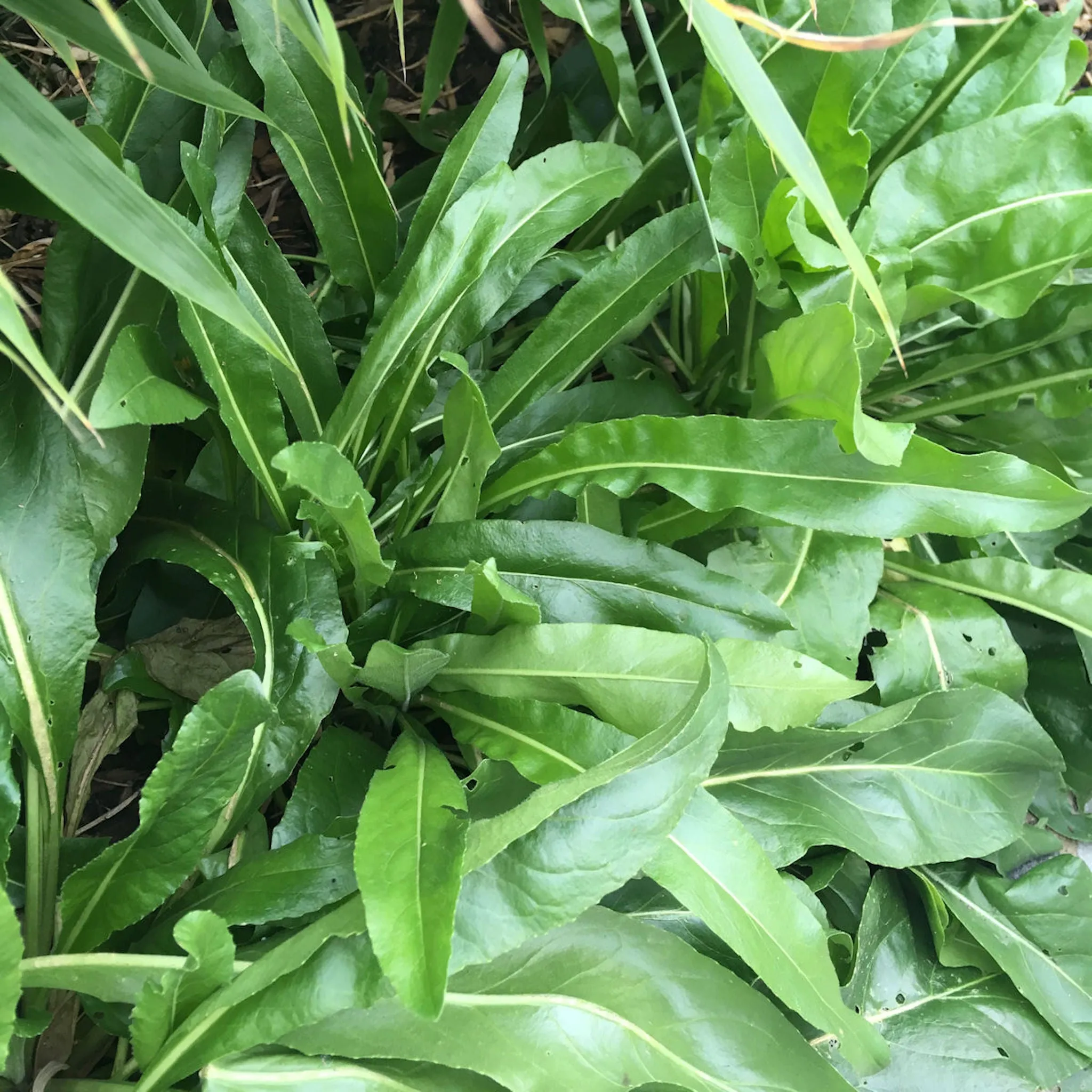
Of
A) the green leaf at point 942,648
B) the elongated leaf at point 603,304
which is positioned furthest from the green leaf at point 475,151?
the green leaf at point 942,648

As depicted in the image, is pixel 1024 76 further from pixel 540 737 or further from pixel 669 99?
pixel 540 737

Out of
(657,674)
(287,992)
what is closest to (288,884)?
(287,992)

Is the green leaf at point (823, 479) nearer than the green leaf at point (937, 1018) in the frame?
Yes

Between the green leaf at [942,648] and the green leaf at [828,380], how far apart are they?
0.27 metres

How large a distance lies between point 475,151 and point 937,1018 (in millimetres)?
893

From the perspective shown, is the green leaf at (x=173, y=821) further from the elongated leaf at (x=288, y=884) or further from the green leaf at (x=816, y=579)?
the green leaf at (x=816, y=579)

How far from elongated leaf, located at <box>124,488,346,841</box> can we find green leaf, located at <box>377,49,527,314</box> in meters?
0.23

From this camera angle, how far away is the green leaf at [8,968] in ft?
1.41

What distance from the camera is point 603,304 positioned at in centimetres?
73

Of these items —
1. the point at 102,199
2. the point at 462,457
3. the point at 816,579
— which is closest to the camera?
the point at 102,199

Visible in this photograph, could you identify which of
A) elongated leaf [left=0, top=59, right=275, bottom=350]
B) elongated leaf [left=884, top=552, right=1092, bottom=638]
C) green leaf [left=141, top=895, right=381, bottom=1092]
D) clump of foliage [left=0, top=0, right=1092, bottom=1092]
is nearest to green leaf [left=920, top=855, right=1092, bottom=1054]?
clump of foliage [left=0, top=0, right=1092, bottom=1092]

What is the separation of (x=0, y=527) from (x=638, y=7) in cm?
53

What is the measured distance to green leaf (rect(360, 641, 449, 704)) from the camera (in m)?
0.60

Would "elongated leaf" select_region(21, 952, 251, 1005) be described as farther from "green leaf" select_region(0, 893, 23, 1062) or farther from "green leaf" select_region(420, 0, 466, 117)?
"green leaf" select_region(420, 0, 466, 117)
